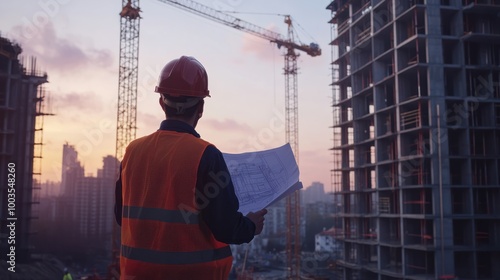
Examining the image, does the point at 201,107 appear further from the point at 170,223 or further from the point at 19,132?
the point at 19,132

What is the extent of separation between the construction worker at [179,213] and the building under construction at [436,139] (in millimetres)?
19109

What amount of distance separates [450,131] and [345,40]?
11.0 metres

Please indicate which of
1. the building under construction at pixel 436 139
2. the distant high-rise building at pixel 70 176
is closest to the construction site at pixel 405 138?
the building under construction at pixel 436 139

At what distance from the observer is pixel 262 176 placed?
2.04 metres

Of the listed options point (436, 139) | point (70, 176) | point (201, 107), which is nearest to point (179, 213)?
point (201, 107)

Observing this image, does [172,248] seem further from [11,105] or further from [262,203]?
[11,105]

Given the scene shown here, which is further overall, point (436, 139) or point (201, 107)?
point (436, 139)

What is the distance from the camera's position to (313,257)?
57.2 m

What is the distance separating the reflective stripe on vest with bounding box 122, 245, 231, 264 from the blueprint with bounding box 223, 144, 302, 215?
0.34 m

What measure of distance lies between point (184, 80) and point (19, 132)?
2947cm

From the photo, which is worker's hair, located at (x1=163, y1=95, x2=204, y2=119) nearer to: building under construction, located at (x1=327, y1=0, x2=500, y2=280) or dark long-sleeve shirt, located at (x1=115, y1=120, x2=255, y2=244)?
dark long-sleeve shirt, located at (x1=115, y1=120, x2=255, y2=244)

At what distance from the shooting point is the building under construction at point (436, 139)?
62.5 ft

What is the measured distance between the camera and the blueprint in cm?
192

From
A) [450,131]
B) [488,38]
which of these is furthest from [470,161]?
[488,38]
